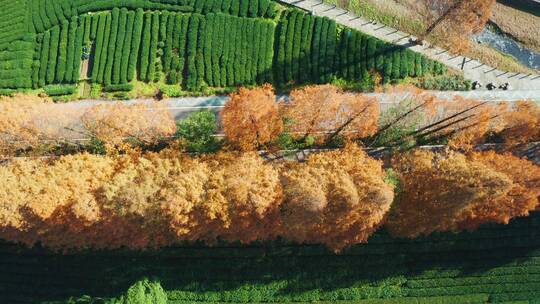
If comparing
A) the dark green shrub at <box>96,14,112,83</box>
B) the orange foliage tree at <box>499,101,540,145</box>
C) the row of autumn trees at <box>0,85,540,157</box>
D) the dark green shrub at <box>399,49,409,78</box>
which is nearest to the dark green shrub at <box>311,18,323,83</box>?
the row of autumn trees at <box>0,85,540,157</box>

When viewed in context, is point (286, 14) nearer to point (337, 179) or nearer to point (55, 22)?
point (337, 179)

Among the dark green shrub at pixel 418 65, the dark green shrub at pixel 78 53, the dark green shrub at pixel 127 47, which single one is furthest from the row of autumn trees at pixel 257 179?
the dark green shrub at pixel 127 47

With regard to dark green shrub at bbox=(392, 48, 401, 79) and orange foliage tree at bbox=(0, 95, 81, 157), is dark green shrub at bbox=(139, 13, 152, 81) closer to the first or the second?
orange foliage tree at bbox=(0, 95, 81, 157)

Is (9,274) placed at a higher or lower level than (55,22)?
lower

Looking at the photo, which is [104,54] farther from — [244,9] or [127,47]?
[244,9]

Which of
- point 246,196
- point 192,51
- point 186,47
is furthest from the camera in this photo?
point 186,47

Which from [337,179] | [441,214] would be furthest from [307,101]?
[441,214]

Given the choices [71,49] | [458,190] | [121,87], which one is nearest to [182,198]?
[121,87]
